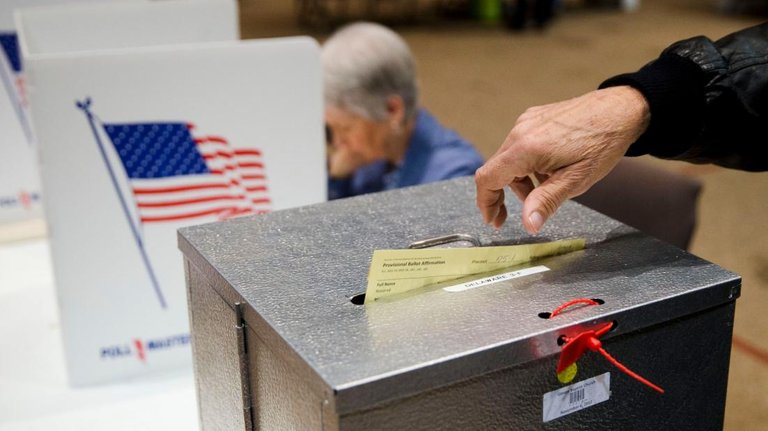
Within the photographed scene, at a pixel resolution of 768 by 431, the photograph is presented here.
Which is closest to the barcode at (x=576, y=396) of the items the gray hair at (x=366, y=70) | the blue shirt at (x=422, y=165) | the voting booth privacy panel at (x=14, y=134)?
the blue shirt at (x=422, y=165)

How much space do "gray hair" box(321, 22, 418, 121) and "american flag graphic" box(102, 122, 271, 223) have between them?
1.95 ft

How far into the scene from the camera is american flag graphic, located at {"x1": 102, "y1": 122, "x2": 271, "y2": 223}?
118cm

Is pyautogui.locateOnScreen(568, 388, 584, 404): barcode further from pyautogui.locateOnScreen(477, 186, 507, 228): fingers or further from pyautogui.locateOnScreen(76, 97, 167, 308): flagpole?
pyautogui.locateOnScreen(76, 97, 167, 308): flagpole

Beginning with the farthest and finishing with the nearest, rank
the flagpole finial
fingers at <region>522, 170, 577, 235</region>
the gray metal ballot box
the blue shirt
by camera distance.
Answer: the blue shirt → the flagpole finial → fingers at <region>522, 170, 577, 235</region> → the gray metal ballot box

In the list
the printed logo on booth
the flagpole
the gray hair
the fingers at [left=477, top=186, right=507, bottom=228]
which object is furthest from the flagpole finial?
the gray hair

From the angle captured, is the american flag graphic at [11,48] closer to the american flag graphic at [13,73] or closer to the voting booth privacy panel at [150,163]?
the american flag graphic at [13,73]

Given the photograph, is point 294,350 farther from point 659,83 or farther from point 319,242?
point 659,83

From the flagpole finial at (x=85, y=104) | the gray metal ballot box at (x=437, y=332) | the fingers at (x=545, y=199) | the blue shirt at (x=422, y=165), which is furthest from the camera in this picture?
the blue shirt at (x=422, y=165)

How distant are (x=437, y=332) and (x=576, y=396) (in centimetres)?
13

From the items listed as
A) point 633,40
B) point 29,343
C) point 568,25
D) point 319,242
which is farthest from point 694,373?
point 568,25

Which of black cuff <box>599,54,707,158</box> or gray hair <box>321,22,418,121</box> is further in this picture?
gray hair <box>321,22,418,121</box>

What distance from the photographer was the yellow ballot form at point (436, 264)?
642mm

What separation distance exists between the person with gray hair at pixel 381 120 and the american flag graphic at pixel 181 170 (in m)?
0.58

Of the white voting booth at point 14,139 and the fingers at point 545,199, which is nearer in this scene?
the fingers at point 545,199
